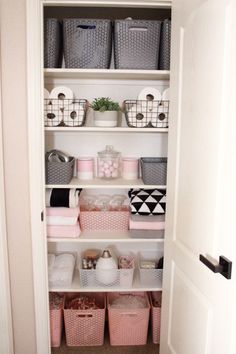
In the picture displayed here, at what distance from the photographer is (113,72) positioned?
64.3 inches

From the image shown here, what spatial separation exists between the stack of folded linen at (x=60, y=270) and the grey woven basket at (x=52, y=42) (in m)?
1.23

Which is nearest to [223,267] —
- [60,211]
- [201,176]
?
[201,176]

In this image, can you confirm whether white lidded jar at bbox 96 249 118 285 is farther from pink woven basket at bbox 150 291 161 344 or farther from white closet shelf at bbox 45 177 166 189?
white closet shelf at bbox 45 177 166 189

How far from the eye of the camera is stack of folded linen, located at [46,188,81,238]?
178 centimetres

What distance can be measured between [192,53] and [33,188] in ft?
3.36

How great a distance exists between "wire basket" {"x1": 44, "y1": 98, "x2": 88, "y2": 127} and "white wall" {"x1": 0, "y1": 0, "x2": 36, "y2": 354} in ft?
0.58

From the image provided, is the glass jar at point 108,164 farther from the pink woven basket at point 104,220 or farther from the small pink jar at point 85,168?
the pink woven basket at point 104,220

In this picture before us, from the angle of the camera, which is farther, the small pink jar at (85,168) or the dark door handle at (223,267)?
the small pink jar at (85,168)

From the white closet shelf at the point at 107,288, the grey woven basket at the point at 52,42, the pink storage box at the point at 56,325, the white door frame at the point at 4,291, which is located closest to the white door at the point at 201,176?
the white closet shelf at the point at 107,288

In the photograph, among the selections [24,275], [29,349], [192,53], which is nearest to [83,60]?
[192,53]

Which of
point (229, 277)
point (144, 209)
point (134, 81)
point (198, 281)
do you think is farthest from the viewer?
point (134, 81)

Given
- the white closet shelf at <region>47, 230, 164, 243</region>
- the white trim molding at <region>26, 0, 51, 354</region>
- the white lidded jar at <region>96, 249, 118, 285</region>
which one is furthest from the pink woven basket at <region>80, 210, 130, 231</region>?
the white trim molding at <region>26, 0, 51, 354</region>

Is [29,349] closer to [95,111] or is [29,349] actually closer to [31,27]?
[95,111]

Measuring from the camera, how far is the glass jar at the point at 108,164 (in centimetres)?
183
